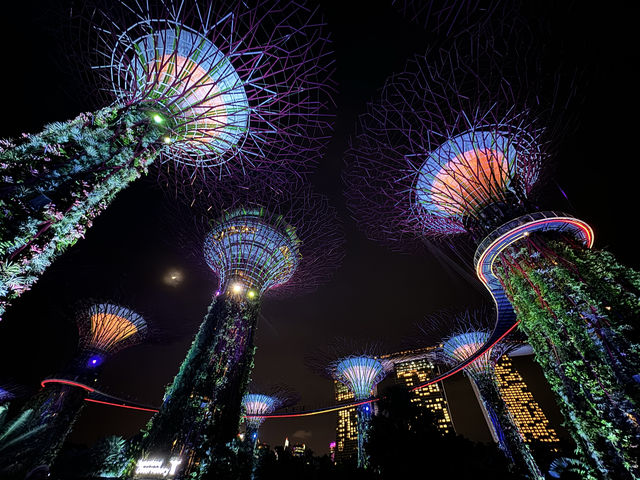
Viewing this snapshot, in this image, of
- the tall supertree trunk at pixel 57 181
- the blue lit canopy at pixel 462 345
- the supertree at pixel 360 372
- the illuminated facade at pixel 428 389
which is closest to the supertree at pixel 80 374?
the tall supertree trunk at pixel 57 181

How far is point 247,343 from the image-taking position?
12539mm

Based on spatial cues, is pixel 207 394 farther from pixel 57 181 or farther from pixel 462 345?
pixel 462 345

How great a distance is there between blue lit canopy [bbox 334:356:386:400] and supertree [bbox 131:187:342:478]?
34.6 ft

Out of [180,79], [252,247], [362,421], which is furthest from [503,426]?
[180,79]

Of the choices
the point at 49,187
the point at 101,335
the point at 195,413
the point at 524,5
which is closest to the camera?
the point at 49,187

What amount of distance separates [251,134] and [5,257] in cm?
722

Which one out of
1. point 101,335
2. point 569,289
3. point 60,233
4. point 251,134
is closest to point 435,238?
point 569,289

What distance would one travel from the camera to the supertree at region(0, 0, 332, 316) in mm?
4594

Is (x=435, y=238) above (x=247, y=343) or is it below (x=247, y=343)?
above

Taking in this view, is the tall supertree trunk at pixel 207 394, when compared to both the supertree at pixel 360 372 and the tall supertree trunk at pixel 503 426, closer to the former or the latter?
the supertree at pixel 360 372

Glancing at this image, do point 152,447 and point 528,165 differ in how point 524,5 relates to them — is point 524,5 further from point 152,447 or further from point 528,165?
point 152,447

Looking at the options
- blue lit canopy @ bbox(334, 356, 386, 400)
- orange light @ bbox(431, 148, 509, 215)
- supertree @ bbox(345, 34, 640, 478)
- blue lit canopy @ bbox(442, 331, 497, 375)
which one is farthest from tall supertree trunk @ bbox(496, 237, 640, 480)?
blue lit canopy @ bbox(334, 356, 386, 400)

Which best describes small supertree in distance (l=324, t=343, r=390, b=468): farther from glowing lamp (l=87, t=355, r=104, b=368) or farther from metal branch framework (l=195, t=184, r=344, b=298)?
glowing lamp (l=87, t=355, r=104, b=368)

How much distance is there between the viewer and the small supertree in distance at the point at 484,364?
1606cm
